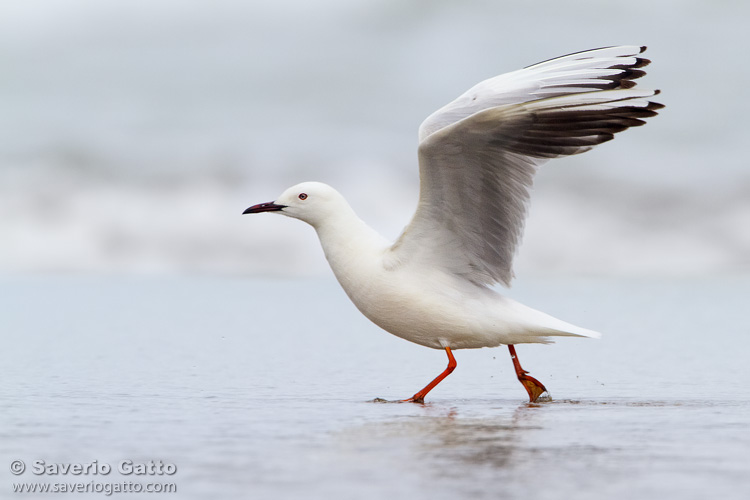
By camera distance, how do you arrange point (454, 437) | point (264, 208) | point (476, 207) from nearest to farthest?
point (454, 437) → point (476, 207) → point (264, 208)

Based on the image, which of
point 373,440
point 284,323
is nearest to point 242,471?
point 373,440

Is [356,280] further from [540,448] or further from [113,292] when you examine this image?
[113,292]

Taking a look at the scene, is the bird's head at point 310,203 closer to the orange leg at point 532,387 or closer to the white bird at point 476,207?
the white bird at point 476,207

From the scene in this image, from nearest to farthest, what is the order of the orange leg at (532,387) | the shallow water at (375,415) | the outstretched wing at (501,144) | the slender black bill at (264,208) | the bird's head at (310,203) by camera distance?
the shallow water at (375,415) → the outstretched wing at (501,144) → the orange leg at (532,387) → the bird's head at (310,203) → the slender black bill at (264,208)

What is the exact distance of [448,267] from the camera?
27.9ft

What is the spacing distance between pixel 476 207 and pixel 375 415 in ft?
5.74

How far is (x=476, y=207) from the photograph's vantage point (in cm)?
802

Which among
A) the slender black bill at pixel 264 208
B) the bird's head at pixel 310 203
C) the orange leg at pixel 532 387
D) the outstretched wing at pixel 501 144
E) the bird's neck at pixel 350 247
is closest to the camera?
the outstretched wing at pixel 501 144

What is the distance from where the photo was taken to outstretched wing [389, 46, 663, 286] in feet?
24.1

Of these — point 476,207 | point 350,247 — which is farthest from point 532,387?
point 350,247

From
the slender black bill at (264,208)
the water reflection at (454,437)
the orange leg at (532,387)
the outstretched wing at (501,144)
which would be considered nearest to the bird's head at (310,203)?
the slender black bill at (264,208)

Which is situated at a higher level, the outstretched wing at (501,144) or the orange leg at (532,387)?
the outstretched wing at (501,144)

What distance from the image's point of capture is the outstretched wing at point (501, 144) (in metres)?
7.35

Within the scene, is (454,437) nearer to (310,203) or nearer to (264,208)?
(310,203)
